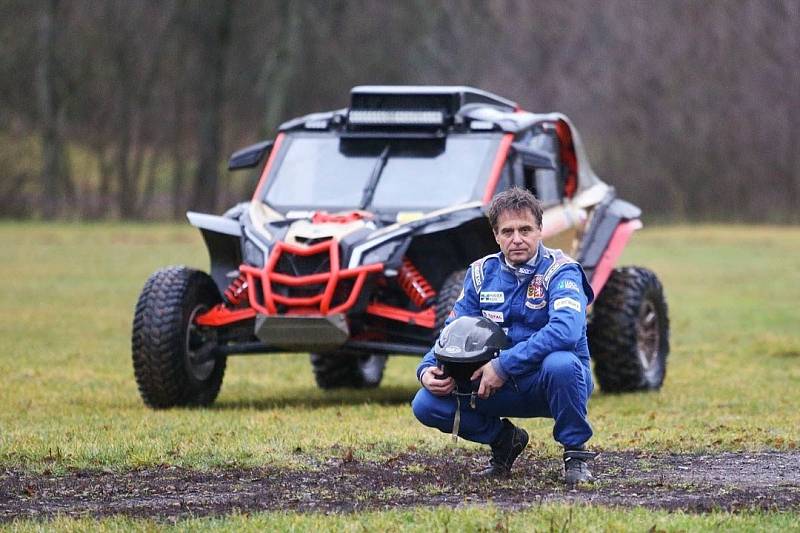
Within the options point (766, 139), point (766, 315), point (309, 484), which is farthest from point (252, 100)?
point (309, 484)

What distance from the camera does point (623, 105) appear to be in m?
53.8

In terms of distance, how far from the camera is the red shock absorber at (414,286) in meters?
11.6

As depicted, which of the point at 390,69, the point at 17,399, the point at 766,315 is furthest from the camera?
the point at 390,69

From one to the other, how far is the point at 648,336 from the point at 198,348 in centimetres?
382

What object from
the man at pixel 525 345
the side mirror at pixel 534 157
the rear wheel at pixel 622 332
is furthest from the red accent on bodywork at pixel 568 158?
the man at pixel 525 345

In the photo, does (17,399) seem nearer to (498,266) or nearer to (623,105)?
(498,266)

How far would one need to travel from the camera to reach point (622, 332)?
12938 mm

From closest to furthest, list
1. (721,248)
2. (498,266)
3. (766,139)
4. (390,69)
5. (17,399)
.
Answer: (498,266) → (17,399) → (721,248) → (390,69) → (766,139)

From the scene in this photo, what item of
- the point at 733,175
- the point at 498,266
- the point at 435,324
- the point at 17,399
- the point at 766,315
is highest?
the point at 498,266

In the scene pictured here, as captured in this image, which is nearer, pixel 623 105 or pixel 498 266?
pixel 498 266

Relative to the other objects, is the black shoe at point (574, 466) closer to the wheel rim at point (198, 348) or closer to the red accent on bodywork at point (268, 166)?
the wheel rim at point (198, 348)

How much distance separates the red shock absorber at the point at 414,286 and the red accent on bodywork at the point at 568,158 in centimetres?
227

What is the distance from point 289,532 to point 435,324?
16.1ft

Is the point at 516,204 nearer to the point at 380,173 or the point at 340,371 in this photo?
the point at 380,173
